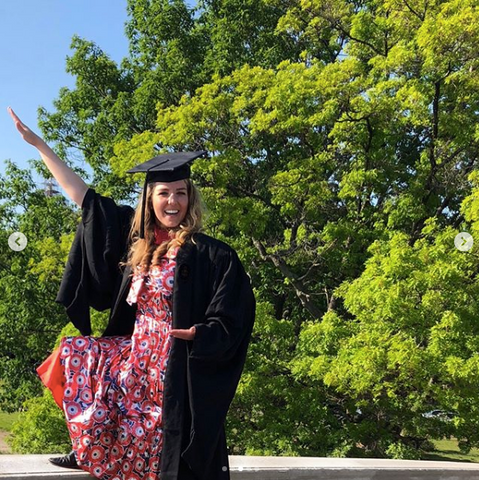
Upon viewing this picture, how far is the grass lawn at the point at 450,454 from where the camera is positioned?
12.5 m

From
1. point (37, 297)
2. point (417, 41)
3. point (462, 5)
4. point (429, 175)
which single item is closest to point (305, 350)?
point (429, 175)

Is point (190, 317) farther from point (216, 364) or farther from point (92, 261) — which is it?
point (92, 261)

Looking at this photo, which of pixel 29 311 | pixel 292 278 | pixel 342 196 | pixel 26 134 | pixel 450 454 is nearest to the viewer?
pixel 26 134

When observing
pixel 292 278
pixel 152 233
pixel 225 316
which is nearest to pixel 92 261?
pixel 152 233

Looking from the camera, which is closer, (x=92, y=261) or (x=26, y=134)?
(x=92, y=261)

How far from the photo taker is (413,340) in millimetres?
8023

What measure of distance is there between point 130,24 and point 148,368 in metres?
15.5

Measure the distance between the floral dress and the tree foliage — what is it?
581 cm

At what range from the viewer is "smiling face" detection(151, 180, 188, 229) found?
246 cm

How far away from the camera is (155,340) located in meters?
2.36

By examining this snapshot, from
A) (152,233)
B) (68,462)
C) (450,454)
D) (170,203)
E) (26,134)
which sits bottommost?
(450,454)

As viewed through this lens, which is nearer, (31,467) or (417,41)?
(31,467)

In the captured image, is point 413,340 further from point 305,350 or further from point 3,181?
point 3,181

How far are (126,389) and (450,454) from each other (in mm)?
16081
